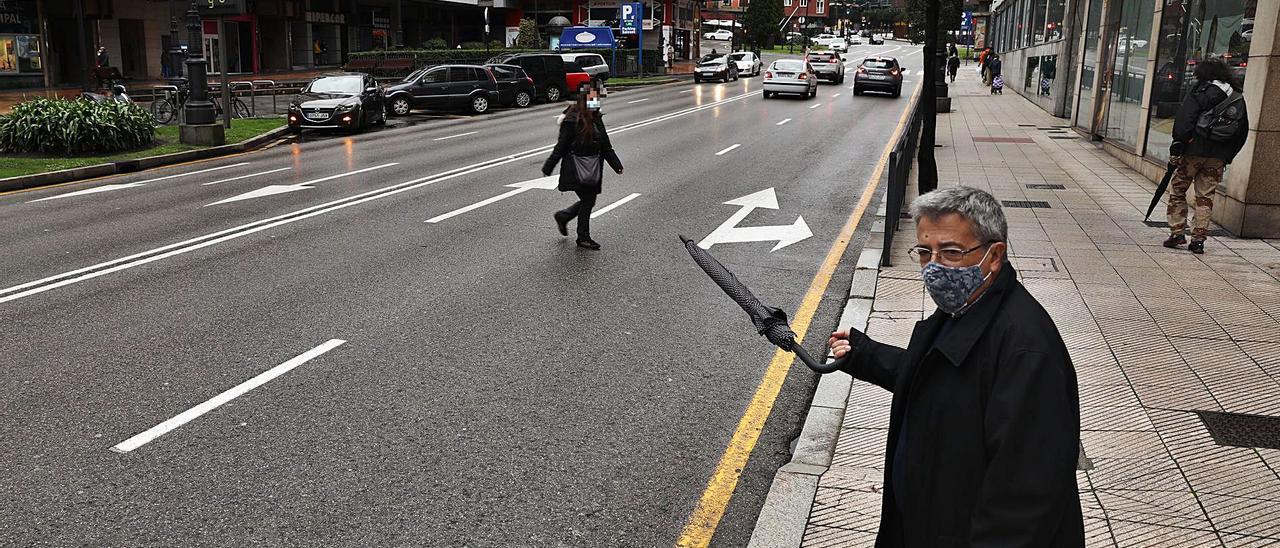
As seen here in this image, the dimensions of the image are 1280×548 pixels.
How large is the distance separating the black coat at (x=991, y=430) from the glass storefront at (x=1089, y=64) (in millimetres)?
23593

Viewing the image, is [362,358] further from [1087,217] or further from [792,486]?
[1087,217]

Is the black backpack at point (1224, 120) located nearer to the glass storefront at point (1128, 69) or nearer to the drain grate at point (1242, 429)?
the drain grate at point (1242, 429)

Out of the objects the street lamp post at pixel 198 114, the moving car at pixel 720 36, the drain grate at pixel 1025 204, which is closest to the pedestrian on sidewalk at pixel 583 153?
the drain grate at pixel 1025 204

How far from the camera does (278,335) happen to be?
298 inches

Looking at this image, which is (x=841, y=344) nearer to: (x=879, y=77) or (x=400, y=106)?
(x=400, y=106)

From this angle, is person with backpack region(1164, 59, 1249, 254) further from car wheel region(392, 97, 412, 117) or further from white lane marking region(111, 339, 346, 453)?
car wheel region(392, 97, 412, 117)

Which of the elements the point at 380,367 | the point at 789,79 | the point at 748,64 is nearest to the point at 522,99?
the point at 789,79

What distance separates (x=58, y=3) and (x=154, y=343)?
37.8 metres

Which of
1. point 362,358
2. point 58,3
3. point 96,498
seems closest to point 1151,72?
point 362,358

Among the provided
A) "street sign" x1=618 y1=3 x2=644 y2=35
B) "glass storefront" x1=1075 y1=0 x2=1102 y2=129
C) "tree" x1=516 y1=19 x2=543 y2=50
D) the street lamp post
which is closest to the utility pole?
"glass storefront" x1=1075 y1=0 x2=1102 y2=129

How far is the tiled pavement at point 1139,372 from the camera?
464cm

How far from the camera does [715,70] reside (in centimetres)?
5444

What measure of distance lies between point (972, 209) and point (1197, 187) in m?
8.95

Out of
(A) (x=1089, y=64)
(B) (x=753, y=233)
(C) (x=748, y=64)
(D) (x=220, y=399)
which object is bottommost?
(D) (x=220, y=399)
